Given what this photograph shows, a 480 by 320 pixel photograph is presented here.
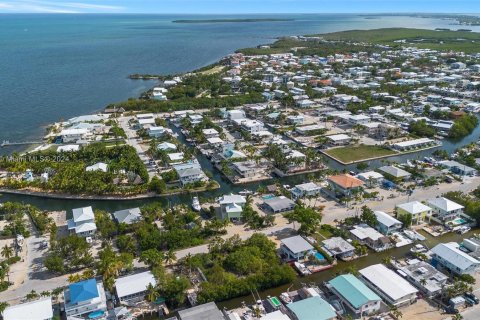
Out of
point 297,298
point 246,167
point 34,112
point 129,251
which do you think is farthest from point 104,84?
point 297,298

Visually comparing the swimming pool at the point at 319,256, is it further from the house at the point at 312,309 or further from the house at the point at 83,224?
the house at the point at 83,224

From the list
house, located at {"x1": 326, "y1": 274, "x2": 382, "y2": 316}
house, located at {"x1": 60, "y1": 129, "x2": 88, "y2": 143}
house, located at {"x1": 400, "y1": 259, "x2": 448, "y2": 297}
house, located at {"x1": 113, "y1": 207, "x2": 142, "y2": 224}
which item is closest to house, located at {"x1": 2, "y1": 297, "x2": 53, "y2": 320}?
house, located at {"x1": 113, "y1": 207, "x2": 142, "y2": 224}

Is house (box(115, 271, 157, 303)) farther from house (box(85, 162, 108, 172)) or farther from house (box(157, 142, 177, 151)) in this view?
house (box(157, 142, 177, 151))

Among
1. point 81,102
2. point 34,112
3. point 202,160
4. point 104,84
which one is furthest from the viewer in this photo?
point 104,84

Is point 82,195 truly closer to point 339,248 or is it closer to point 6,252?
point 6,252

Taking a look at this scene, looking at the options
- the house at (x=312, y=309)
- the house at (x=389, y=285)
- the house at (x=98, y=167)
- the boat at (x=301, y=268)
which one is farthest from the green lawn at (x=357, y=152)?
the house at (x=312, y=309)

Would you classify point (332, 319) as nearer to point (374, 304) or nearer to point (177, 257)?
point (374, 304)

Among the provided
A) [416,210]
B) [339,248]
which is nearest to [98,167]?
[339,248]
